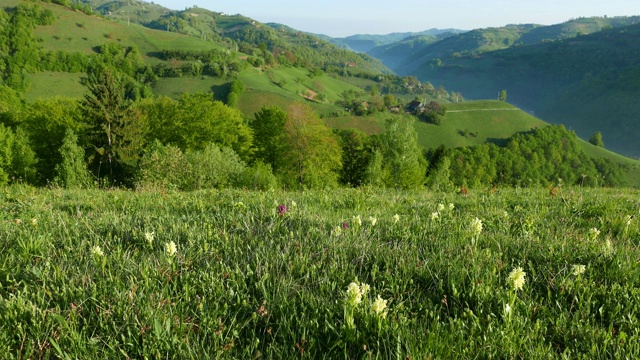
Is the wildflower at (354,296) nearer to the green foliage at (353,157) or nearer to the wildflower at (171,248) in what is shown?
the wildflower at (171,248)

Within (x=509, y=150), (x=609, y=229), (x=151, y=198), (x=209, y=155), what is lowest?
(x=509, y=150)

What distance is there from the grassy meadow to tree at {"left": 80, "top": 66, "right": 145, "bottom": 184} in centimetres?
5205

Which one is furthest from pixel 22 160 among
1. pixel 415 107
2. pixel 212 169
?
pixel 415 107

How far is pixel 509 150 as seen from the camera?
13850 centimetres

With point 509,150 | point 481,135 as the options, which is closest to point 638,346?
point 509,150

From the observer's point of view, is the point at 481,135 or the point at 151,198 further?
the point at 481,135

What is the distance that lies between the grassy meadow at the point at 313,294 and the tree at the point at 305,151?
46.0 m

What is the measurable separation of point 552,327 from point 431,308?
97 centimetres

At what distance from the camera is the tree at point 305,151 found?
170ft

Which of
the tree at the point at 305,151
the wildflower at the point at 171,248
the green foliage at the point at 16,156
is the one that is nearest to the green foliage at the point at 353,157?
the tree at the point at 305,151

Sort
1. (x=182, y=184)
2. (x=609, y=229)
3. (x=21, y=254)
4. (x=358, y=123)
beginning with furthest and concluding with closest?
(x=358, y=123) → (x=182, y=184) → (x=609, y=229) → (x=21, y=254)

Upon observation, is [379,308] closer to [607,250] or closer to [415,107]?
[607,250]

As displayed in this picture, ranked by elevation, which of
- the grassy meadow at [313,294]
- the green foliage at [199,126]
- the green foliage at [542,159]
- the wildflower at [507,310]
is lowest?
the green foliage at [542,159]

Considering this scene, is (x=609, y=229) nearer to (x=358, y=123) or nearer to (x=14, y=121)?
(x=14, y=121)
